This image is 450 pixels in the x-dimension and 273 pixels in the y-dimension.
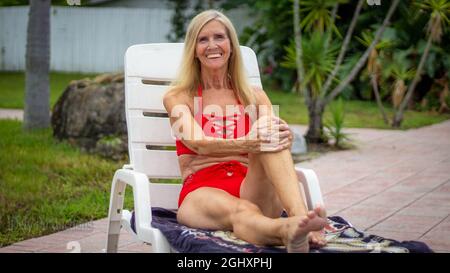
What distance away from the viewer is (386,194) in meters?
6.55

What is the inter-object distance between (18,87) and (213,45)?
41.3ft

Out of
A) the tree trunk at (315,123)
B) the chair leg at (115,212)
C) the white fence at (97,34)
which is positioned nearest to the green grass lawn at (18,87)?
the white fence at (97,34)

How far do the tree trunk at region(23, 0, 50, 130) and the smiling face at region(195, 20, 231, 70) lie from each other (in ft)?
18.1

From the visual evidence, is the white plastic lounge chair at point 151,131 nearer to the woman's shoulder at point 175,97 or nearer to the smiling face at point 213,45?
the woman's shoulder at point 175,97

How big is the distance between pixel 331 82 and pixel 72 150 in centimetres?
324

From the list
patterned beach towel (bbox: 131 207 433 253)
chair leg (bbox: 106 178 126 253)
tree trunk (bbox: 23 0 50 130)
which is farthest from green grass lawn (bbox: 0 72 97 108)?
patterned beach towel (bbox: 131 207 433 253)

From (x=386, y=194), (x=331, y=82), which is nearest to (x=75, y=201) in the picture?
(x=386, y=194)

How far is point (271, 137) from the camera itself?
3.45 meters

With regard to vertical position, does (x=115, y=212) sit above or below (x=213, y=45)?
below

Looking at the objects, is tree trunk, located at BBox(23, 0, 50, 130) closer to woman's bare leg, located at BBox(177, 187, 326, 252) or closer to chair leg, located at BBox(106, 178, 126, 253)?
chair leg, located at BBox(106, 178, 126, 253)

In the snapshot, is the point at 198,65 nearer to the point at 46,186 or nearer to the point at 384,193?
the point at 46,186

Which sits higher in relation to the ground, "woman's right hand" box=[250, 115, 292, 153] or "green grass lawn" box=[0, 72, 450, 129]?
"woman's right hand" box=[250, 115, 292, 153]

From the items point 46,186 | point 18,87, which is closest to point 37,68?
point 46,186

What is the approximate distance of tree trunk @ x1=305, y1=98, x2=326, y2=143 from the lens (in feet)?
30.5
